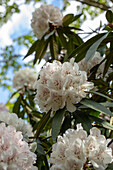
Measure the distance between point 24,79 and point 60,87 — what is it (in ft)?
5.59

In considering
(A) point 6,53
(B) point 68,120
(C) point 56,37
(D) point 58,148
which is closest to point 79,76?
(B) point 68,120

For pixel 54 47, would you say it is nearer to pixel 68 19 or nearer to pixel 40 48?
pixel 40 48

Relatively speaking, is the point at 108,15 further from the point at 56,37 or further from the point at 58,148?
the point at 58,148

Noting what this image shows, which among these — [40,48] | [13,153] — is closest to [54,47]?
[40,48]

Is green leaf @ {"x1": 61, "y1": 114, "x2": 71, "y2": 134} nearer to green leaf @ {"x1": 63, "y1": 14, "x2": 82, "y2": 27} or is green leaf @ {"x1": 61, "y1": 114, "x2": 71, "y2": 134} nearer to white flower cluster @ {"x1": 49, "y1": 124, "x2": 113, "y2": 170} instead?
white flower cluster @ {"x1": 49, "y1": 124, "x2": 113, "y2": 170}

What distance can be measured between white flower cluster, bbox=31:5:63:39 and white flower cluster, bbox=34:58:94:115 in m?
0.70

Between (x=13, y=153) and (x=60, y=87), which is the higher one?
(x=60, y=87)

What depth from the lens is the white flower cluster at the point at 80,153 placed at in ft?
2.78

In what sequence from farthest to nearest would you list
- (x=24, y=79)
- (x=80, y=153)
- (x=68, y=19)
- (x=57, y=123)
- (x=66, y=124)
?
(x=24, y=79) → (x=68, y=19) → (x=66, y=124) → (x=57, y=123) → (x=80, y=153)

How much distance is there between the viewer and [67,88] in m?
1.10

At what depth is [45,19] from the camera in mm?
1803

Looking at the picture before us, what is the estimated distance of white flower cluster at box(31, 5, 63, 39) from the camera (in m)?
1.79

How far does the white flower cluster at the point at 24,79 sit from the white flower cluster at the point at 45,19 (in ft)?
3.07

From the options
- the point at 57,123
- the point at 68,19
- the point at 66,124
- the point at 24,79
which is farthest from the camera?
the point at 24,79
